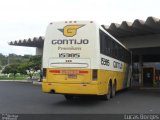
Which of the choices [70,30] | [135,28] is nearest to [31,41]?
[135,28]

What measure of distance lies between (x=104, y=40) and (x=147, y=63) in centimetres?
3830

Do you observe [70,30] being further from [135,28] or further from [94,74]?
[135,28]

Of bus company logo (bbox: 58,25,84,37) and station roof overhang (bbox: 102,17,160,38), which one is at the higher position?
station roof overhang (bbox: 102,17,160,38)

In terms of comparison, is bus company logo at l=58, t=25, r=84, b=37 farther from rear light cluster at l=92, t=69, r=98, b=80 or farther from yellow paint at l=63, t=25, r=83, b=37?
rear light cluster at l=92, t=69, r=98, b=80

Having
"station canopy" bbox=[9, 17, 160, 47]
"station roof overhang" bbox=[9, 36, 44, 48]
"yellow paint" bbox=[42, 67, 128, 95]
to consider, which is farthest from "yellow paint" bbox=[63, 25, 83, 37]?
"station roof overhang" bbox=[9, 36, 44, 48]

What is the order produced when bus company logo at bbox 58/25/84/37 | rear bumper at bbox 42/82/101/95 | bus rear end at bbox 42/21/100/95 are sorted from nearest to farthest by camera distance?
rear bumper at bbox 42/82/101/95
bus rear end at bbox 42/21/100/95
bus company logo at bbox 58/25/84/37

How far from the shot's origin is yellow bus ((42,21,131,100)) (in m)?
16.2

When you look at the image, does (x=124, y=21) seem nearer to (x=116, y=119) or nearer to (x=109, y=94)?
(x=109, y=94)

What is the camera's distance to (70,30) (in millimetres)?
16562

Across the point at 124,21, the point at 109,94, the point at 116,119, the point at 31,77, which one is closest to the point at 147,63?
the point at 31,77

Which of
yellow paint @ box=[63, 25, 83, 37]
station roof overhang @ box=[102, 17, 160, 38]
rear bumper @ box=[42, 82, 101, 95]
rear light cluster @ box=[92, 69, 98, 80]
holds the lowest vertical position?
rear bumper @ box=[42, 82, 101, 95]

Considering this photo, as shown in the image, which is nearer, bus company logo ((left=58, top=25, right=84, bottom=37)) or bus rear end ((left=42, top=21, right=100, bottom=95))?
bus rear end ((left=42, top=21, right=100, bottom=95))

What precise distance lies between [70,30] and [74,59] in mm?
1254

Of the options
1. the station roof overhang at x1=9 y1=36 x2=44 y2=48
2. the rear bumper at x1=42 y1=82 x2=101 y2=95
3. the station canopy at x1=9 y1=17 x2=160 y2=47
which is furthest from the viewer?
the station roof overhang at x1=9 y1=36 x2=44 y2=48
